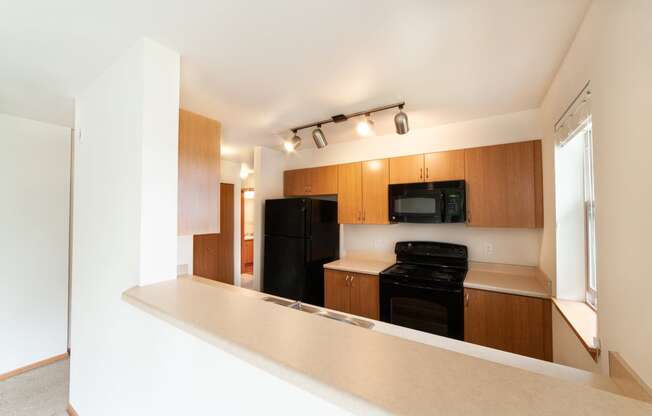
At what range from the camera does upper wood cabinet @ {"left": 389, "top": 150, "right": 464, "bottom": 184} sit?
2504 millimetres

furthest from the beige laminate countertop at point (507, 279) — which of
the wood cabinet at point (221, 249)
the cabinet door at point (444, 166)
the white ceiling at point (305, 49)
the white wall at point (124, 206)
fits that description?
the wood cabinet at point (221, 249)

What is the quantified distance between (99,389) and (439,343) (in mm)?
2060

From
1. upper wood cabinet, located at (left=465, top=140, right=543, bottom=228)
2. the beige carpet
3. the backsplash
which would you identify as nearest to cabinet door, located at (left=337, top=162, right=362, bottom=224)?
A: the backsplash

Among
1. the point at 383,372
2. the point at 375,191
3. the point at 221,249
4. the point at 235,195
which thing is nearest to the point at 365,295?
the point at 375,191

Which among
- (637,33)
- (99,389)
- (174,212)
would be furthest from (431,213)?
(99,389)

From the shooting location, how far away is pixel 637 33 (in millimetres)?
769

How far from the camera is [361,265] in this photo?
9.56ft

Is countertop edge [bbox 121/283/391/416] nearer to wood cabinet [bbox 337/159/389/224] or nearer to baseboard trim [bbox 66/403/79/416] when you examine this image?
baseboard trim [bbox 66/403/79/416]

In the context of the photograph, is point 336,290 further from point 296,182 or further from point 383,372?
point 383,372

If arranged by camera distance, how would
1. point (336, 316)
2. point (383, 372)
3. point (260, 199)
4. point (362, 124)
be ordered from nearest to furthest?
point (383, 372) → point (336, 316) → point (362, 124) → point (260, 199)

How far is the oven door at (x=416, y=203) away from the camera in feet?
8.16

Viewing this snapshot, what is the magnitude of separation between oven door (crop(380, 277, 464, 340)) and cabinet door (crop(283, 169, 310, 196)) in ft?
5.54

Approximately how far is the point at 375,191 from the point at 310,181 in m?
0.97

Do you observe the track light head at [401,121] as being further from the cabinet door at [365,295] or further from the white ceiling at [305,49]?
the cabinet door at [365,295]
